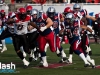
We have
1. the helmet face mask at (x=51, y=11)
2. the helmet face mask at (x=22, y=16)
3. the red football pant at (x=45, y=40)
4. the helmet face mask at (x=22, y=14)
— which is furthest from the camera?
the helmet face mask at (x=51, y=11)

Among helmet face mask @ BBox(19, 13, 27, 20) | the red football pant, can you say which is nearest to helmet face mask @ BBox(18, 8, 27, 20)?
helmet face mask @ BBox(19, 13, 27, 20)

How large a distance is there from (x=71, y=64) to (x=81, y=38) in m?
0.93

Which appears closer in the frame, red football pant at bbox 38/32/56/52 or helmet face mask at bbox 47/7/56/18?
red football pant at bbox 38/32/56/52

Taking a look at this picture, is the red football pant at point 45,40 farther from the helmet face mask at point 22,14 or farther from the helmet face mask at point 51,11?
the helmet face mask at point 22,14

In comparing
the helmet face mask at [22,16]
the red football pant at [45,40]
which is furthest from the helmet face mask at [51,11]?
the helmet face mask at [22,16]

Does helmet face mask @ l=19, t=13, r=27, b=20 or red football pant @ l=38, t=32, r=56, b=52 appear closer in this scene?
helmet face mask @ l=19, t=13, r=27, b=20

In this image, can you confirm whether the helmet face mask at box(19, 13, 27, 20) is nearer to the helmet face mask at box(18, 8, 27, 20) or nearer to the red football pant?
the helmet face mask at box(18, 8, 27, 20)

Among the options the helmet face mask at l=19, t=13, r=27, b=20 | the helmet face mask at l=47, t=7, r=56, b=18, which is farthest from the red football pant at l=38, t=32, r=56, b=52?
the helmet face mask at l=19, t=13, r=27, b=20

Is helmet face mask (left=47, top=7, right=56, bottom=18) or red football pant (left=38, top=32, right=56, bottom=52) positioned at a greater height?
helmet face mask (left=47, top=7, right=56, bottom=18)

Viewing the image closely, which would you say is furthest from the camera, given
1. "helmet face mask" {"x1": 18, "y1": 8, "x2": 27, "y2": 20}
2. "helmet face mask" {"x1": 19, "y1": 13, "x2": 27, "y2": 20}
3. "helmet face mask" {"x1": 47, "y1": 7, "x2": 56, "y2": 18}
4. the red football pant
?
"helmet face mask" {"x1": 47, "y1": 7, "x2": 56, "y2": 18}

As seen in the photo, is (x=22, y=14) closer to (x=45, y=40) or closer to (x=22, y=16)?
(x=22, y=16)

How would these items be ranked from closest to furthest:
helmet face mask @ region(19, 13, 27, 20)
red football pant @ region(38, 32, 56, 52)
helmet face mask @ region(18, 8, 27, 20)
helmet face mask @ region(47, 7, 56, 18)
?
helmet face mask @ region(18, 8, 27, 20), helmet face mask @ region(19, 13, 27, 20), red football pant @ region(38, 32, 56, 52), helmet face mask @ region(47, 7, 56, 18)

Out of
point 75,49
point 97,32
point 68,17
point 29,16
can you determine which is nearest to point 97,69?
point 75,49

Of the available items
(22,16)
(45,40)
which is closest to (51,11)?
(45,40)
